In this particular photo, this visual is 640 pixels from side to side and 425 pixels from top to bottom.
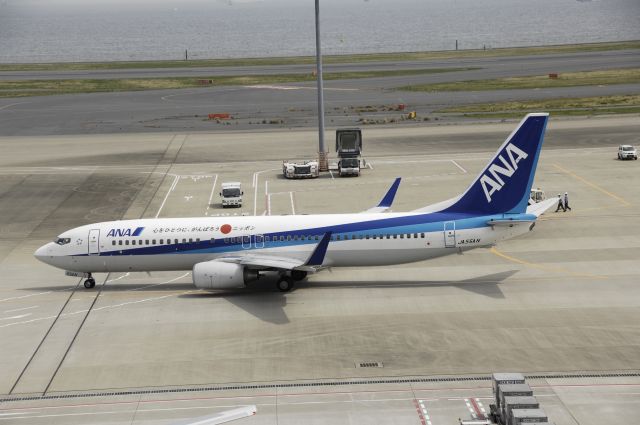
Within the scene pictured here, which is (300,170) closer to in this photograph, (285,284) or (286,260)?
(286,260)

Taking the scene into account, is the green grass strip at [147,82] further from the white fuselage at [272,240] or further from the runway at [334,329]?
the white fuselage at [272,240]

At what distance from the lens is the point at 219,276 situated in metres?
51.1

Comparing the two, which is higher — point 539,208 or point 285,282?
point 539,208

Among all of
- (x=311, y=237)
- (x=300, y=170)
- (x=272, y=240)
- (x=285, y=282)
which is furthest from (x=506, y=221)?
(x=300, y=170)

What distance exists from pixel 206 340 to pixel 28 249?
83.9ft

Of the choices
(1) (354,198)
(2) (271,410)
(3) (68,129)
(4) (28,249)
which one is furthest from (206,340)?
(3) (68,129)

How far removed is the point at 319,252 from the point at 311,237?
151 inches

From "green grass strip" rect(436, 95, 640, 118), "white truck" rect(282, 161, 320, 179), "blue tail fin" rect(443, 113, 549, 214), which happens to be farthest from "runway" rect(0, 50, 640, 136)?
"blue tail fin" rect(443, 113, 549, 214)

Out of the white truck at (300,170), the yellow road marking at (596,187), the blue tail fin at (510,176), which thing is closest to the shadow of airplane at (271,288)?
the blue tail fin at (510,176)

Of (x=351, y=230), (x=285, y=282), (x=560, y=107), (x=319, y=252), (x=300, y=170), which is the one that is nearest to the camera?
(x=319, y=252)

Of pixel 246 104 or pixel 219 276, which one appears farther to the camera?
pixel 246 104

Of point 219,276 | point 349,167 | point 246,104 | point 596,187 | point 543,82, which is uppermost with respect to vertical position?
point 543,82

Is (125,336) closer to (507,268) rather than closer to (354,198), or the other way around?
(507,268)

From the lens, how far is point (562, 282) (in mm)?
52219
